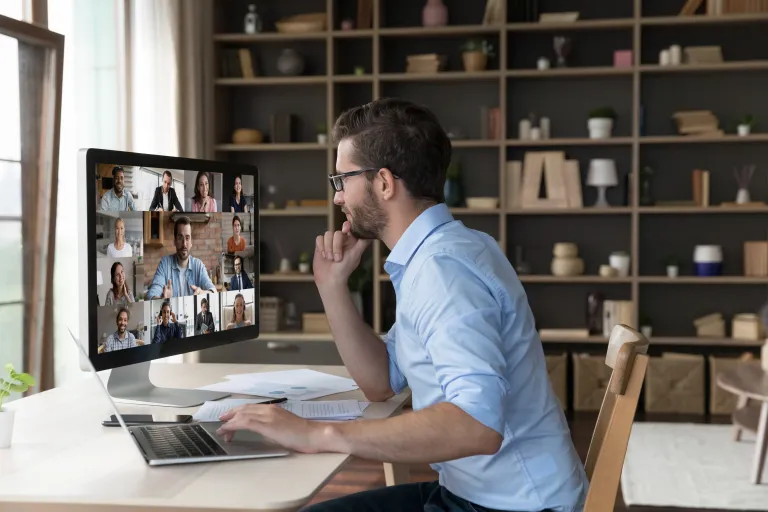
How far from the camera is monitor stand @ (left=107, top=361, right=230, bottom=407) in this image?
1.94 meters

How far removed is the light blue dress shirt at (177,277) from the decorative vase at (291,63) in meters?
3.73

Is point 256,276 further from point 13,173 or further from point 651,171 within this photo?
point 651,171

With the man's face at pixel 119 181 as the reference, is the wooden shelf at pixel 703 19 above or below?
above

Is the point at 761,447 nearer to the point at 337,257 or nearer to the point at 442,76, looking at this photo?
the point at 337,257

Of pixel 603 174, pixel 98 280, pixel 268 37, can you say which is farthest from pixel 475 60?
pixel 98 280

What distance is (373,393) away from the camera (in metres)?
1.93

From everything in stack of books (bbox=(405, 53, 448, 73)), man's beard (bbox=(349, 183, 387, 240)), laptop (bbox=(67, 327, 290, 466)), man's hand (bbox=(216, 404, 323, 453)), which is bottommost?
laptop (bbox=(67, 327, 290, 466))

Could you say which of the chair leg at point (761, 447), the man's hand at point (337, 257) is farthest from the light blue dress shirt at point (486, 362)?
the chair leg at point (761, 447)

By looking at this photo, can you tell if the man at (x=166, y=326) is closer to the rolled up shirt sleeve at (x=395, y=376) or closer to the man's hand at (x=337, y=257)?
the man's hand at (x=337, y=257)

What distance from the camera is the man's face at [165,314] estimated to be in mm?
1904

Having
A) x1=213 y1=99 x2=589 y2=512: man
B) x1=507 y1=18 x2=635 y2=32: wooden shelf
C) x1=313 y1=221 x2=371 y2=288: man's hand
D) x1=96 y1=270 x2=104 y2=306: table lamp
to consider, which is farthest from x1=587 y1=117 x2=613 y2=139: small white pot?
x1=96 y1=270 x2=104 y2=306: table lamp

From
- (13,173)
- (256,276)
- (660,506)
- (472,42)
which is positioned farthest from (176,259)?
(472,42)

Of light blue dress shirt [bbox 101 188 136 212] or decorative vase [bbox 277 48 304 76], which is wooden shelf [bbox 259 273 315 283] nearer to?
decorative vase [bbox 277 48 304 76]

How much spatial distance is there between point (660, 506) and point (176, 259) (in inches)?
89.3
